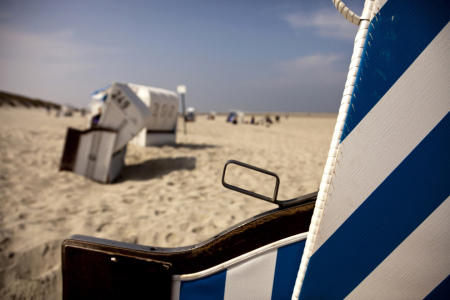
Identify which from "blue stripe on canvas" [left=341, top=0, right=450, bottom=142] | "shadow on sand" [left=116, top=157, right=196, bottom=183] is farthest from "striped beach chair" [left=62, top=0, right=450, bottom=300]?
"shadow on sand" [left=116, top=157, right=196, bottom=183]

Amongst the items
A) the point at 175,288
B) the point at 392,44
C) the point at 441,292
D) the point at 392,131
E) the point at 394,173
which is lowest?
the point at 175,288

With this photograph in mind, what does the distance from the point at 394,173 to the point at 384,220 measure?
0.46ft

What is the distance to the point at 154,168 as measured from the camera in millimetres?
5750

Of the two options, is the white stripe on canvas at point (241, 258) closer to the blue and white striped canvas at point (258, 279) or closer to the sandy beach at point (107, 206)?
the blue and white striped canvas at point (258, 279)

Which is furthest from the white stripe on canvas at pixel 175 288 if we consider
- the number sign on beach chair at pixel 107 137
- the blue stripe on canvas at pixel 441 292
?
the number sign on beach chair at pixel 107 137

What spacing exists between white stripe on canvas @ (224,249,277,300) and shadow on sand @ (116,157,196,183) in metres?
4.35

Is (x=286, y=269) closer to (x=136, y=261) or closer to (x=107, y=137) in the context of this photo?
(x=136, y=261)

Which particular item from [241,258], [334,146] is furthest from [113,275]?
[334,146]

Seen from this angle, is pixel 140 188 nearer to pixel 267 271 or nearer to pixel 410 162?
pixel 267 271

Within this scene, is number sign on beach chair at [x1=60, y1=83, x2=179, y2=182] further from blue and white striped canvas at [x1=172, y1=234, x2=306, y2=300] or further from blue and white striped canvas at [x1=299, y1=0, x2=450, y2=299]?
blue and white striped canvas at [x1=299, y1=0, x2=450, y2=299]

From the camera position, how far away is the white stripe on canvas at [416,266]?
0.73 m

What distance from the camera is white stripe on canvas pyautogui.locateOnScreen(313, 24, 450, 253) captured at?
658mm

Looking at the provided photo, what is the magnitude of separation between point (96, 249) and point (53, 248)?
188 cm

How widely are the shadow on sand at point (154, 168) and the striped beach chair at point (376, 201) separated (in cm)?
443
